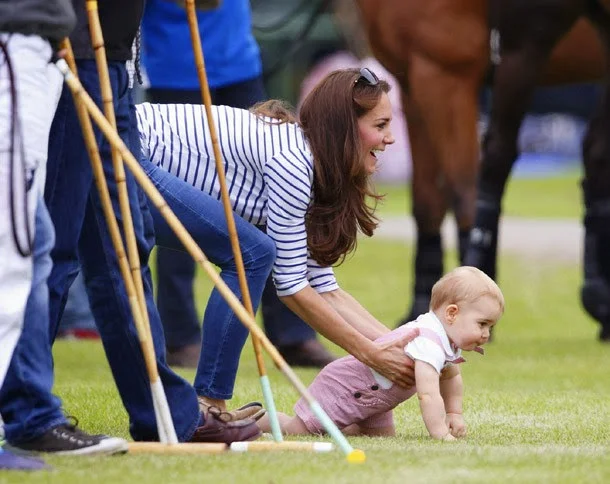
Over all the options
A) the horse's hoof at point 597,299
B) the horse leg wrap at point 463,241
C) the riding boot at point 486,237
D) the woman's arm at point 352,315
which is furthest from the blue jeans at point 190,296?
the woman's arm at point 352,315

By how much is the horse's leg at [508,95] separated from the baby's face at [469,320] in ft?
10.5

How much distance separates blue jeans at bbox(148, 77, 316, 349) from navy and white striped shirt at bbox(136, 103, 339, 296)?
2019 millimetres

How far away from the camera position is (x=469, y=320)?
4613 millimetres

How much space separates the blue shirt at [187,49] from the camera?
7145 millimetres

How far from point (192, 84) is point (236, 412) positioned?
2.79m

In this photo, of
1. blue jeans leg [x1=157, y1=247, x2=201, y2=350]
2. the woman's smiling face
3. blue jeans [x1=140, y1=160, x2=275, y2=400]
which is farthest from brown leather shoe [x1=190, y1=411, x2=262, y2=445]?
blue jeans leg [x1=157, y1=247, x2=201, y2=350]

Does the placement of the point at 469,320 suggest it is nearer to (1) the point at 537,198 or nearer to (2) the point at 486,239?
(2) the point at 486,239

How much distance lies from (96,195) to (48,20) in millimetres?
704

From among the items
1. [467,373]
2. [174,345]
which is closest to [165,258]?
[174,345]

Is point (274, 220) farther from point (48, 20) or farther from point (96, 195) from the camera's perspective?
point (48, 20)

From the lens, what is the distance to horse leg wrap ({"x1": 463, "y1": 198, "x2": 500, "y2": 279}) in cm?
791

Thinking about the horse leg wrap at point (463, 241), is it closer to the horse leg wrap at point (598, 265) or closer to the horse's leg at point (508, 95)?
the horse's leg at point (508, 95)

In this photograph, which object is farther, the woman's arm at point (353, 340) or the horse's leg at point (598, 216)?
the horse's leg at point (598, 216)

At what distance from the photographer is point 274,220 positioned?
460 centimetres
